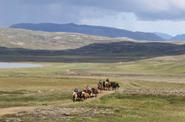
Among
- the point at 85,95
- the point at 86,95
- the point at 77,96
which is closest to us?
the point at 77,96

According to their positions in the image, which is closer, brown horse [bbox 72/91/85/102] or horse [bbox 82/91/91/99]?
brown horse [bbox 72/91/85/102]

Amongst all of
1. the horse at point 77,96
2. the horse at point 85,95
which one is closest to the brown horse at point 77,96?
the horse at point 77,96

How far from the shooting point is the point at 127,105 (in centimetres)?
5591

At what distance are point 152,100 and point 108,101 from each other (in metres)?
5.27

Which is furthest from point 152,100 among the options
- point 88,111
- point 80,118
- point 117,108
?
point 80,118

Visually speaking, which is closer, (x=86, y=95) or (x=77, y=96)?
(x=77, y=96)

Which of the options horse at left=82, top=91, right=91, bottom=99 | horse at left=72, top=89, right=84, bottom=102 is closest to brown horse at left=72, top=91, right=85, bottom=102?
horse at left=72, top=89, right=84, bottom=102

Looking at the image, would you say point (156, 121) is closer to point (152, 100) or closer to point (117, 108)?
point (117, 108)

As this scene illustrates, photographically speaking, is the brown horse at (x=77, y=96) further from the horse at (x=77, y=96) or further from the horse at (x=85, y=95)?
the horse at (x=85, y=95)

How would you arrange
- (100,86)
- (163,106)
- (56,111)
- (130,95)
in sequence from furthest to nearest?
(100,86), (130,95), (163,106), (56,111)

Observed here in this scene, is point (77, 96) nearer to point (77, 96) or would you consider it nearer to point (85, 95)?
point (77, 96)

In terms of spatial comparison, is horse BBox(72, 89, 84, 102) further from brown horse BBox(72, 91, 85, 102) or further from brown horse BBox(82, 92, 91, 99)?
brown horse BBox(82, 92, 91, 99)

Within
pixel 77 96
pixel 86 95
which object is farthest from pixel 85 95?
pixel 77 96

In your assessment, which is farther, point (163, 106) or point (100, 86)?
point (100, 86)
